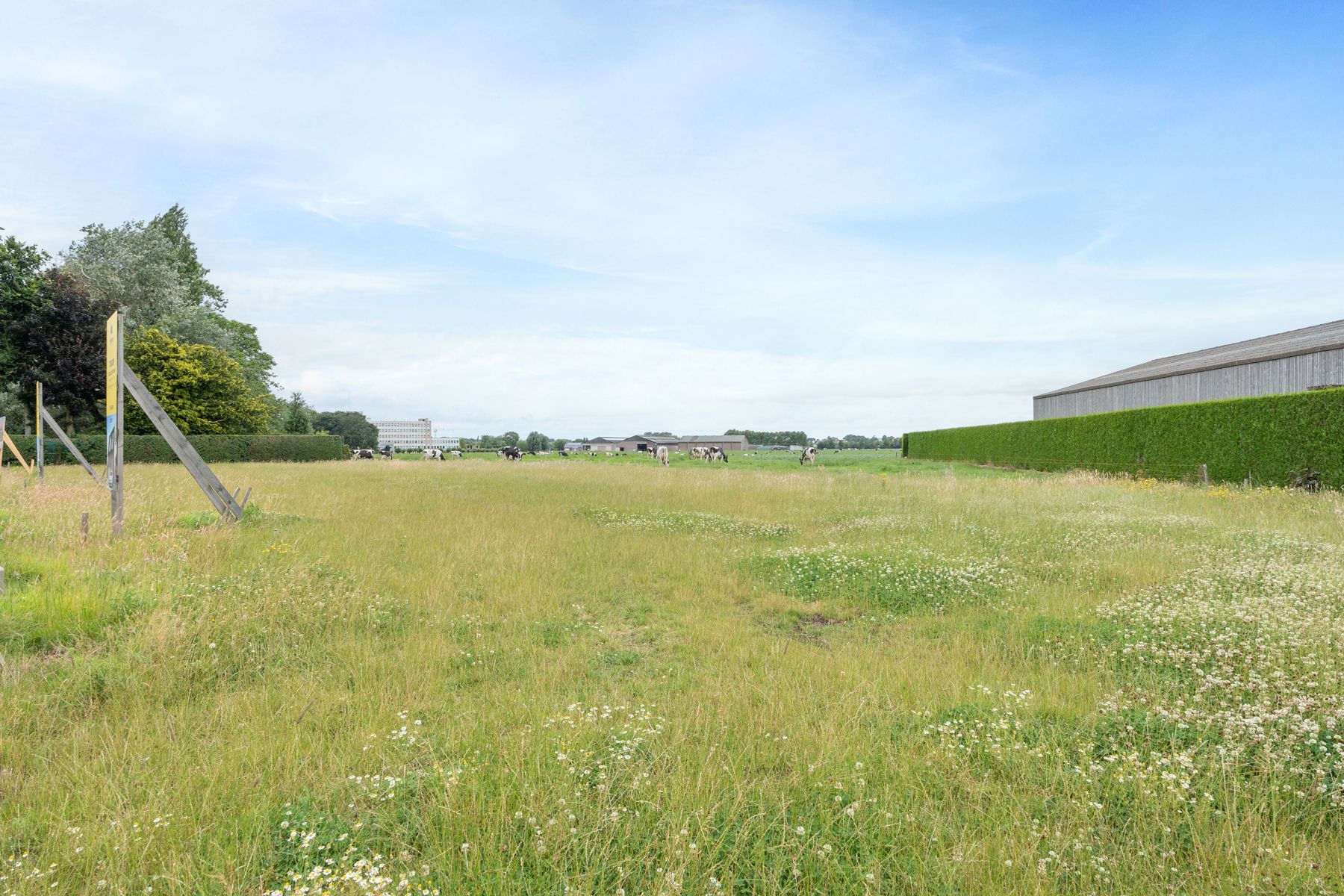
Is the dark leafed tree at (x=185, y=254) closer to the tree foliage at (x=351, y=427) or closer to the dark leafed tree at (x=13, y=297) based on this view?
the dark leafed tree at (x=13, y=297)

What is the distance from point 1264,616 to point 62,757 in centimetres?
982

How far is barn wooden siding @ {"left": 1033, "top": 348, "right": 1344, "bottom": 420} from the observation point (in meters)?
25.9

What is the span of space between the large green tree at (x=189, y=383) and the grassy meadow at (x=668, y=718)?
3672 cm

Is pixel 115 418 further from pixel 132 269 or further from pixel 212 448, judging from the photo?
pixel 132 269

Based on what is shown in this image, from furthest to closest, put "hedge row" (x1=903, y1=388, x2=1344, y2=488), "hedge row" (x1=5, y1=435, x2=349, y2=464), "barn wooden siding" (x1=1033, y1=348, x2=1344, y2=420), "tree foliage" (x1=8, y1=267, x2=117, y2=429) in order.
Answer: "tree foliage" (x1=8, y1=267, x2=117, y2=429) < "hedge row" (x1=5, y1=435, x2=349, y2=464) < "barn wooden siding" (x1=1033, y1=348, x2=1344, y2=420) < "hedge row" (x1=903, y1=388, x2=1344, y2=488)

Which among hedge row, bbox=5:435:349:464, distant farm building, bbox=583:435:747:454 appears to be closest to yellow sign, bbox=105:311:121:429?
hedge row, bbox=5:435:349:464

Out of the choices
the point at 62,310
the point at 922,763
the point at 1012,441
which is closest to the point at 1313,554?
the point at 922,763

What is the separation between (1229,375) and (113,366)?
4329 cm

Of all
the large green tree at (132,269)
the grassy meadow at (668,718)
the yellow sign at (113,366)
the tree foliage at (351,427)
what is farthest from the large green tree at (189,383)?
the tree foliage at (351,427)

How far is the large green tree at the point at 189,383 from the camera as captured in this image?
3950cm

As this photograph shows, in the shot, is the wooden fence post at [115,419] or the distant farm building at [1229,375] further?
the distant farm building at [1229,375]

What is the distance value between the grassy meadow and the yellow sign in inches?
77.4

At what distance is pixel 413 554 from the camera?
10367 millimetres

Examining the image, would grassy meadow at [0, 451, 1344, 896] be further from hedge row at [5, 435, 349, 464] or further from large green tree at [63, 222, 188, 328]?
large green tree at [63, 222, 188, 328]
